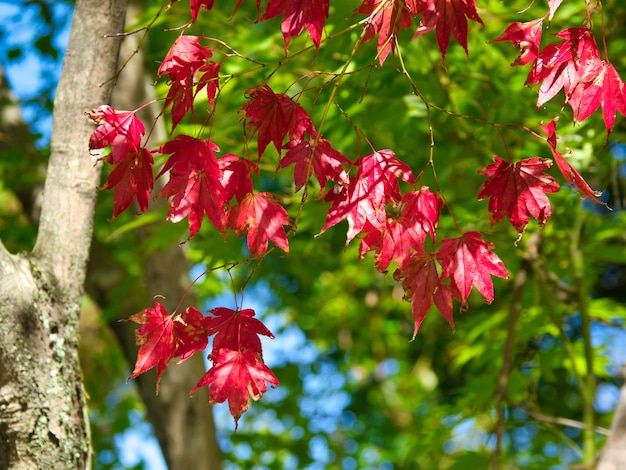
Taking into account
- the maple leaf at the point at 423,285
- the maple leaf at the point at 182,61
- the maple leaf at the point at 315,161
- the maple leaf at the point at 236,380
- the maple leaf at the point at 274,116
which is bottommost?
the maple leaf at the point at 236,380

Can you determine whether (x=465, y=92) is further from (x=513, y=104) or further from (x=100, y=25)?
(x=100, y=25)

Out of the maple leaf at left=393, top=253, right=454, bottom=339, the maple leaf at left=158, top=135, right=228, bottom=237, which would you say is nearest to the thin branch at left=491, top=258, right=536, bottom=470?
the maple leaf at left=393, top=253, right=454, bottom=339

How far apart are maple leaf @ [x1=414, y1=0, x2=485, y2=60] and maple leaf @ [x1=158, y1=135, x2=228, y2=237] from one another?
1.22ft

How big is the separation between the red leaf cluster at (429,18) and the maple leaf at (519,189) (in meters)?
0.20

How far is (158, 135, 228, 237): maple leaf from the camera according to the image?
105 cm

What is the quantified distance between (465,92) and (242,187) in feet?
3.45

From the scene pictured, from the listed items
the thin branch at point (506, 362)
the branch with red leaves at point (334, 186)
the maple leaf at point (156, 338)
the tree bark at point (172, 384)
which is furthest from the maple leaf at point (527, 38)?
the tree bark at point (172, 384)

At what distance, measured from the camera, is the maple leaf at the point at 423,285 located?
1058mm

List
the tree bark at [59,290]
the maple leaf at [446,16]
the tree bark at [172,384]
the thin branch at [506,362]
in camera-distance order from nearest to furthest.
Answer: the maple leaf at [446,16] → the tree bark at [59,290] → the thin branch at [506,362] → the tree bark at [172,384]

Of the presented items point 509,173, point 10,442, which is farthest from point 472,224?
point 10,442

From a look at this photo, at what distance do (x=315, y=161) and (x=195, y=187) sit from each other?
0.60 ft

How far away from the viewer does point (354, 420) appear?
573 centimetres

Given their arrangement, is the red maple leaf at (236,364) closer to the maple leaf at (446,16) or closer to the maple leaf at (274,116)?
the maple leaf at (274,116)

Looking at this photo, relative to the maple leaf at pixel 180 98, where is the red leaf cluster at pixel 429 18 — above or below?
below
